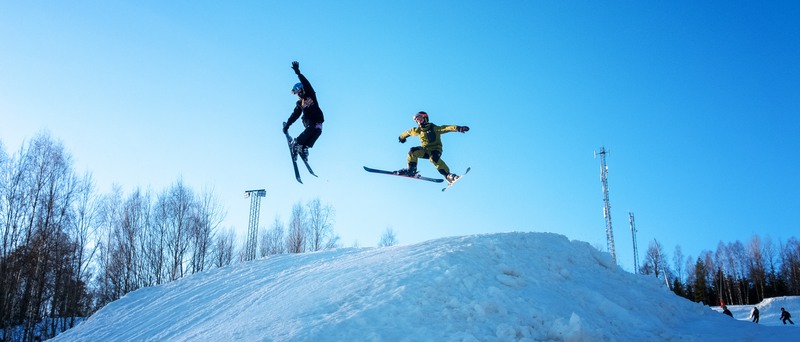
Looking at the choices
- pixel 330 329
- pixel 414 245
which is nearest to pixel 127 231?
pixel 414 245

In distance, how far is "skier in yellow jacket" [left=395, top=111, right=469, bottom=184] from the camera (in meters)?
12.8

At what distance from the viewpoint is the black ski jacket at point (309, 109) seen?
10.2 metres

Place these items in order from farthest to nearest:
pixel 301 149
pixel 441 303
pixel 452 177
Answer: pixel 452 177, pixel 301 149, pixel 441 303

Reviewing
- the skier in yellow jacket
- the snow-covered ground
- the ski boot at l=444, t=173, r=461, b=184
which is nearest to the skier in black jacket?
the snow-covered ground

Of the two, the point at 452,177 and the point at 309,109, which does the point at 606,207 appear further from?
the point at 309,109

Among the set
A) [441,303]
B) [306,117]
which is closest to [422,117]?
[306,117]

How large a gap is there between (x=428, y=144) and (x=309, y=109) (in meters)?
3.95

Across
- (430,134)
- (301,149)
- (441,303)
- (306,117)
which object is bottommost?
(441,303)

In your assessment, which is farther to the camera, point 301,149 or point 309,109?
point 301,149

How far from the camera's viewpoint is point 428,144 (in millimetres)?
13188

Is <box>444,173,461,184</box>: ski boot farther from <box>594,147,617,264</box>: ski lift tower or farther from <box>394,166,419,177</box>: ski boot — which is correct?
<box>594,147,617,264</box>: ski lift tower

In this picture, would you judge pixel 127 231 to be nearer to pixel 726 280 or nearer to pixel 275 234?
pixel 275 234

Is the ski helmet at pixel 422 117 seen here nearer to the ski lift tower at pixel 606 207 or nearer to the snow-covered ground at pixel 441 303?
the snow-covered ground at pixel 441 303

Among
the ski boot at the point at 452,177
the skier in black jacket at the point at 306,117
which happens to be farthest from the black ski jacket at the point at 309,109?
the ski boot at the point at 452,177
